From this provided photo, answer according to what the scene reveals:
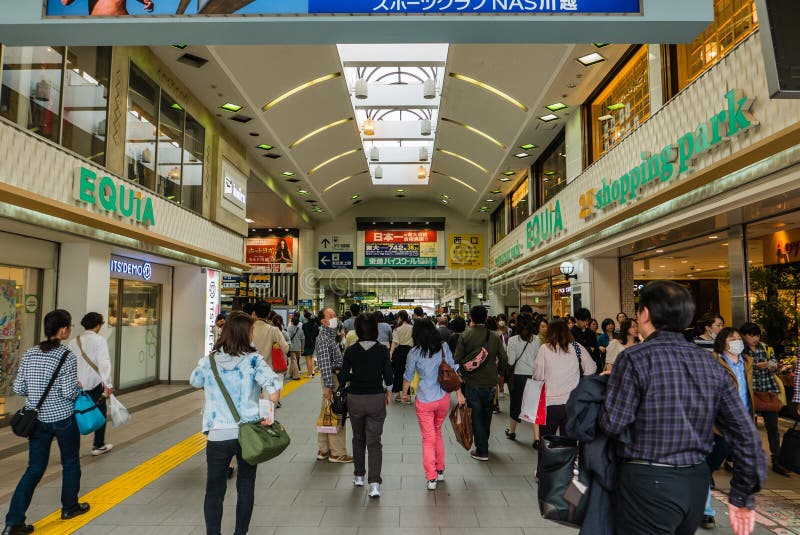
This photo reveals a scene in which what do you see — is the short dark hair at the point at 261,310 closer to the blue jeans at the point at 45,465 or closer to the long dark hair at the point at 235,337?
the blue jeans at the point at 45,465

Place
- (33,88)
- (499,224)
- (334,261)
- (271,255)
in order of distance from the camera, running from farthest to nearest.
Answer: (334,261) → (271,255) → (499,224) → (33,88)

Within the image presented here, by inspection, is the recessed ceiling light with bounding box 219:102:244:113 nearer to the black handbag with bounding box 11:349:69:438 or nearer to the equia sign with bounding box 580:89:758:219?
the equia sign with bounding box 580:89:758:219

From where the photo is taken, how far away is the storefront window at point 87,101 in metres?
6.91

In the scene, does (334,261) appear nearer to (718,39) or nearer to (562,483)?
(718,39)

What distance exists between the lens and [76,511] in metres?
3.78

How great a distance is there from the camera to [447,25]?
10.7ft

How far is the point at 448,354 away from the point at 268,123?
346 inches

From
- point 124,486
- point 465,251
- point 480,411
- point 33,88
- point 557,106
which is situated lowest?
point 124,486

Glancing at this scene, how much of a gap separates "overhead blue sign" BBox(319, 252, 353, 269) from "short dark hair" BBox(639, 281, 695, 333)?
21744 millimetres

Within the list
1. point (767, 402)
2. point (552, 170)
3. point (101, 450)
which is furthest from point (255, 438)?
point (552, 170)

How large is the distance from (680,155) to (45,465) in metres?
7.10

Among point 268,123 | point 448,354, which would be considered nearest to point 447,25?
point 448,354

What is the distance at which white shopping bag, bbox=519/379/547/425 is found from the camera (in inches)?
195

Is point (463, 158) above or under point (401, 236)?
above
